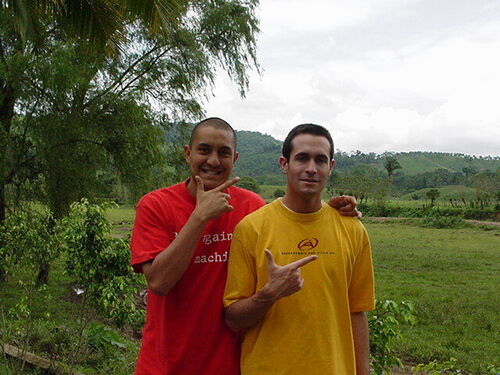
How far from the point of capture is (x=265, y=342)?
1951 millimetres

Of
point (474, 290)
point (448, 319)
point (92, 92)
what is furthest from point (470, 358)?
point (92, 92)

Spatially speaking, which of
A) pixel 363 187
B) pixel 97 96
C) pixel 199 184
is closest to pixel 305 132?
pixel 199 184

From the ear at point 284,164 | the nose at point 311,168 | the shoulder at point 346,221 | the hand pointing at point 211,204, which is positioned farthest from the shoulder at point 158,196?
the shoulder at point 346,221

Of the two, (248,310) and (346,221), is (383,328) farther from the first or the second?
(248,310)

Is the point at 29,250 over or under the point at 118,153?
under

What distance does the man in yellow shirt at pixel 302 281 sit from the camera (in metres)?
1.92

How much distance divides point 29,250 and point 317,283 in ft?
15.3

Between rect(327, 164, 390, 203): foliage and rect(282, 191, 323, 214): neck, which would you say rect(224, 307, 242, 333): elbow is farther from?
rect(327, 164, 390, 203): foliage

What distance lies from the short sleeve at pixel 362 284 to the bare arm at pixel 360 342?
51mm

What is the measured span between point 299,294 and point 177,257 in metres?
0.54

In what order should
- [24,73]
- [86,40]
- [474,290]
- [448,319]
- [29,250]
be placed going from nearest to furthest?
[29,250] < [86,40] < [24,73] < [448,319] < [474,290]

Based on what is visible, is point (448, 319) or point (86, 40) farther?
point (448, 319)

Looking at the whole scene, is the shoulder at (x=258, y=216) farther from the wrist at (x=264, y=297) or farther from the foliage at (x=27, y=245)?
the foliage at (x=27, y=245)

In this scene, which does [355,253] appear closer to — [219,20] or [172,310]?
[172,310]
